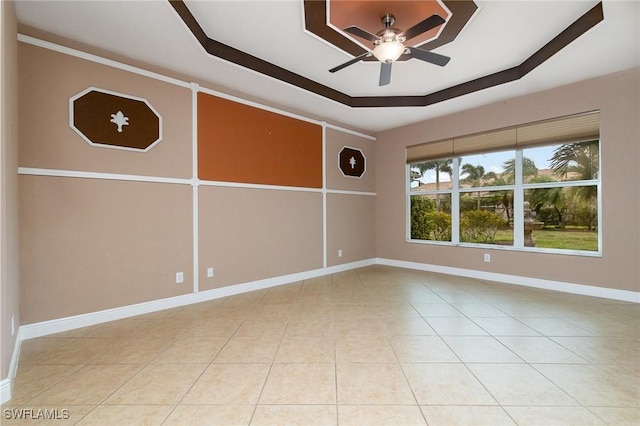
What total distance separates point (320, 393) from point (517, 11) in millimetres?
3647

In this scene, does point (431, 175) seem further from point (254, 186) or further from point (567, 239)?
point (254, 186)

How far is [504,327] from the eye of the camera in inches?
110

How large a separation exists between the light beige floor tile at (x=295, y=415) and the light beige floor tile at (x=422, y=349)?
82 centimetres

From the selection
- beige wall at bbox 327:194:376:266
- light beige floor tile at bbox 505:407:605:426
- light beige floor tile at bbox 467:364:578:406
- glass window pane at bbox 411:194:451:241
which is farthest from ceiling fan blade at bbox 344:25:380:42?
glass window pane at bbox 411:194:451:241

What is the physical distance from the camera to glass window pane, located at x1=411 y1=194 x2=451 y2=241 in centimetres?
547

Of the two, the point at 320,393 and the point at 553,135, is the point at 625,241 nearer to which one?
the point at 553,135

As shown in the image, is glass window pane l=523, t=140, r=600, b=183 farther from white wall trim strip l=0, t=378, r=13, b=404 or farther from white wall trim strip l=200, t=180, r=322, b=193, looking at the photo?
white wall trim strip l=0, t=378, r=13, b=404

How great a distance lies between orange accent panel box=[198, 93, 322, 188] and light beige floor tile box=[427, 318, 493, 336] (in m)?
2.99

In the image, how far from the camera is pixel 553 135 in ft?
13.6

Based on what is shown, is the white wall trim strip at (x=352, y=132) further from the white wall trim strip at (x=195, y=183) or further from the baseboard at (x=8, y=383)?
the baseboard at (x=8, y=383)

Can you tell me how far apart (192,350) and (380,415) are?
1.62 metres

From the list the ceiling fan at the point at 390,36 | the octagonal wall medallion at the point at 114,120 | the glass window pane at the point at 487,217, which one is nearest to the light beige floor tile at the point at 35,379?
the octagonal wall medallion at the point at 114,120

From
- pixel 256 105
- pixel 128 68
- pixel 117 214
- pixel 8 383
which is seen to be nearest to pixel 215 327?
pixel 8 383

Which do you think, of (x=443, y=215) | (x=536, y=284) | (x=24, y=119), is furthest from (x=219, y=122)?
(x=536, y=284)
